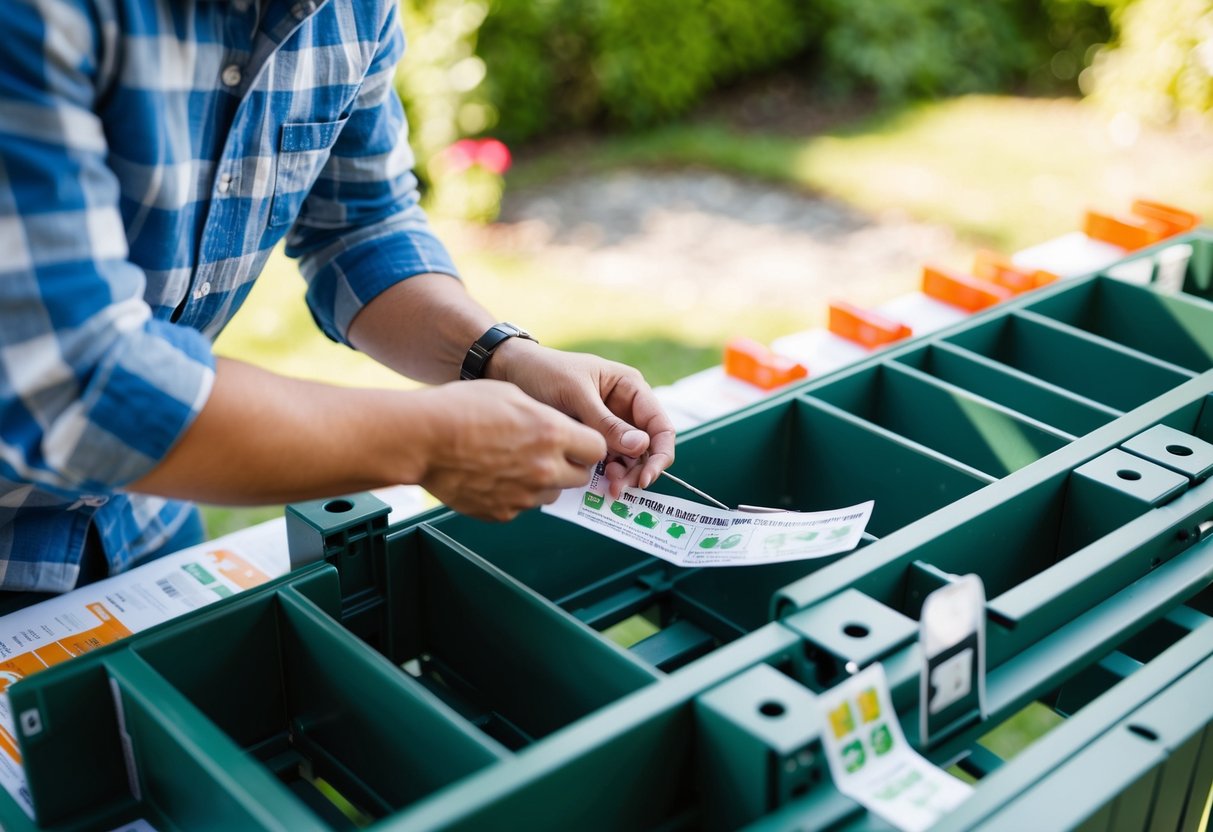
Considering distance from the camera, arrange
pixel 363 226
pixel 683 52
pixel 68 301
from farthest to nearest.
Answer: pixel 683 52 → pixel 363 226 → pixel 68 301

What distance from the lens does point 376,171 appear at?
1.68 metres

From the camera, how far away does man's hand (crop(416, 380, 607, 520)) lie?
→ 4.02 ft

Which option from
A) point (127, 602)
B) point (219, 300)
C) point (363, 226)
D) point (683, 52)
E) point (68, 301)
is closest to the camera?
point (68, 301)

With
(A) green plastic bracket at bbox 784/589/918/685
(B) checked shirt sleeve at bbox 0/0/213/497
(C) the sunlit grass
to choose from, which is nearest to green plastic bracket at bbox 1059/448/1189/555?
(A) green plastic bracket at bbox 784/589/918/685

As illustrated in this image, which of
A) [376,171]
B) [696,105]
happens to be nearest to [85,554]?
[376,171]

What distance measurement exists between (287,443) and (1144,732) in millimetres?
871

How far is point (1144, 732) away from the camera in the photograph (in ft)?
3.86

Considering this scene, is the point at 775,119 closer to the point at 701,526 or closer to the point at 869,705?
the point at 701,526

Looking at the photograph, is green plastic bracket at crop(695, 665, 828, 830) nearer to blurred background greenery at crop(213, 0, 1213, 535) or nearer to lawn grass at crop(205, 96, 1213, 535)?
lawn grass at crop(205, 96, 1213, 535)

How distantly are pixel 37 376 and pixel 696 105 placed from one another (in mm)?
6116

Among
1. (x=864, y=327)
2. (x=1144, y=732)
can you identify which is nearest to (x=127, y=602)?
(x=1144, y=732)

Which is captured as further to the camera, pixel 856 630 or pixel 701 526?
pixel 701 526

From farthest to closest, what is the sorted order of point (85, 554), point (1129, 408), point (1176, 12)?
point (1176, 12), point (1129, 408), point (85, 554)

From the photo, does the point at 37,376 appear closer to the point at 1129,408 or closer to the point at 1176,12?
the point at 1129,408
